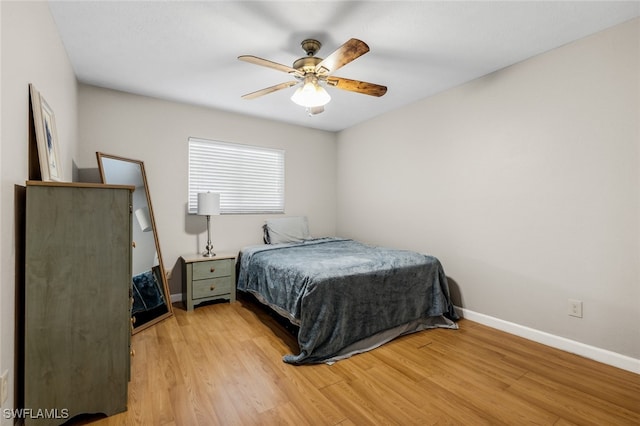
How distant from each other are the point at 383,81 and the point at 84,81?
3.03 metres

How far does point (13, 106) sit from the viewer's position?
1338 mm

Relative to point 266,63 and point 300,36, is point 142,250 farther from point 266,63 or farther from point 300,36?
point 300,36

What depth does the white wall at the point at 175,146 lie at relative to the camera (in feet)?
10.3

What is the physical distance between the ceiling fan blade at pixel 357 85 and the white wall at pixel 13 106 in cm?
177

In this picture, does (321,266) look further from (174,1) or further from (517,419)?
(174,1)

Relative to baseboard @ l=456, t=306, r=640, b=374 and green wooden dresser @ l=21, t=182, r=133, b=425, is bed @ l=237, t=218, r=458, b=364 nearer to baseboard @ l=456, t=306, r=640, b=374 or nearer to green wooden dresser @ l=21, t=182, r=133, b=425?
baseboard @ l=456, t=306, r=640, b=374

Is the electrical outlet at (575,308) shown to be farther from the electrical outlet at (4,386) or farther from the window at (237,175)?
the electrical outlet at (4,386)

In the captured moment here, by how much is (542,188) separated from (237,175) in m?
3.36

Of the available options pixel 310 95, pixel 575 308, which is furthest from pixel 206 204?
pixel 575 308

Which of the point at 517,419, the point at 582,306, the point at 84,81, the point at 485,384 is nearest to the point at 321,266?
the point at 485,384

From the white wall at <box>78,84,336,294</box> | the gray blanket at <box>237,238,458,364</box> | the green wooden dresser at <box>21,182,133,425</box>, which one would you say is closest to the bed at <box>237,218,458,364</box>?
the gray blanket at <box>237,238,458,364</box>

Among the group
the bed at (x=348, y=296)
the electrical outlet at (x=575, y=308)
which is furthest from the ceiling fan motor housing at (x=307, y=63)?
the electrical outlet at (x=575, y=308)

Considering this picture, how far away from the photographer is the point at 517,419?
5.22 ft

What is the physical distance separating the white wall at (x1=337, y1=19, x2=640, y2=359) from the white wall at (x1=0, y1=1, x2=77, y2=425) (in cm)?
335
